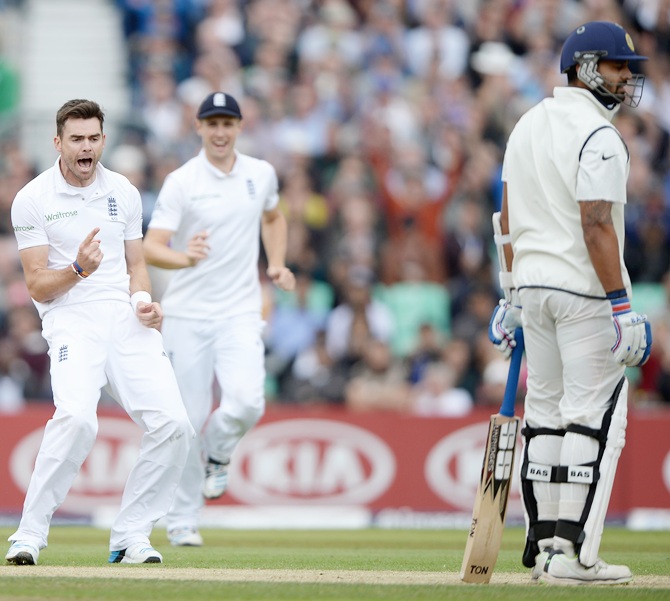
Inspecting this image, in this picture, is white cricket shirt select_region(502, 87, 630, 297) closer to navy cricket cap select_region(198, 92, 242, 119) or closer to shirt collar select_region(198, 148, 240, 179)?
navy cricket cap select_region(198, 92, 242, 119)

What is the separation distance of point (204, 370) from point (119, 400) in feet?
6.95

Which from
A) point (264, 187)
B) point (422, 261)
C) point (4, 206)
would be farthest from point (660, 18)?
point (264, 187)

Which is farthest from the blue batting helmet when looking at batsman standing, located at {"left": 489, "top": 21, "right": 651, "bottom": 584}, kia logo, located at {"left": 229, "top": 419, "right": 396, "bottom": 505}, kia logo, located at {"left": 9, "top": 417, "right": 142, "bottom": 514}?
kia logo, located at {"left": 9, "top": 417, "right": 142, "bottom": 514}

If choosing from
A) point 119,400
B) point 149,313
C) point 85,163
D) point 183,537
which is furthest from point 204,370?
point 85,163

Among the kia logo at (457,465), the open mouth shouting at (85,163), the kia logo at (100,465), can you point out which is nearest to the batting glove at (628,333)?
the open mouth shouting at (85,163)

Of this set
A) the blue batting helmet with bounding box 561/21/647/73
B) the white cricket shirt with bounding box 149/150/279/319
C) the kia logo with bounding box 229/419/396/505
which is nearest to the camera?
the blue batting helmet with bounding box 561/21/647/73

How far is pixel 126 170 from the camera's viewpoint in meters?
14.8

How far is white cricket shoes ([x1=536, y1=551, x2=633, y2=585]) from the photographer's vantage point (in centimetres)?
639

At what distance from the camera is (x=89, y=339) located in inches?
276

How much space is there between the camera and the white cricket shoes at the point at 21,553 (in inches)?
269

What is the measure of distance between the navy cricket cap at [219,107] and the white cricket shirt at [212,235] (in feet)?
1.22

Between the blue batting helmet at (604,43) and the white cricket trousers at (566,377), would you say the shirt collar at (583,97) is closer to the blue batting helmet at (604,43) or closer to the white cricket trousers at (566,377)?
the blue batting helmet at (604,43)

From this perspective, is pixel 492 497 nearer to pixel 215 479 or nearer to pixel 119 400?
pixel 119 400

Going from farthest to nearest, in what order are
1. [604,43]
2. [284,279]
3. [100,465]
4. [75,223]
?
[100,465]
[284,279]
[75,223]
[604,43]
